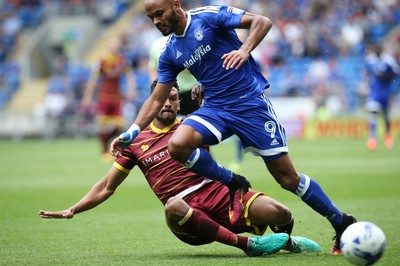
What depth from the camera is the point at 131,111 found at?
3020cm

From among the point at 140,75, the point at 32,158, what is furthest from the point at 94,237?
the point at 140,75

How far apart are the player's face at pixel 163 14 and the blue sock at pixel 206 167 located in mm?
1125

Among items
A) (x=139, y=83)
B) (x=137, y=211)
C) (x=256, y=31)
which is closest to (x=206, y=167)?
(x=256, y=31)

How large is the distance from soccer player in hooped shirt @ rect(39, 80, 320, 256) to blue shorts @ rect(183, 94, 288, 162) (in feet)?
1.48

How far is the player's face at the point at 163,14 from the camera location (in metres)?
7.38

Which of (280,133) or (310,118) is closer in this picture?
(280,133)

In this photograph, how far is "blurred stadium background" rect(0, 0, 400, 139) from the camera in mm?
28500

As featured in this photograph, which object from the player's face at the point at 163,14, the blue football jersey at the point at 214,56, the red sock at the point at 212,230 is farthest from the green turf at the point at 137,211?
the player's face at the point at 163,14

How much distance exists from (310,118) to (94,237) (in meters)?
20.0

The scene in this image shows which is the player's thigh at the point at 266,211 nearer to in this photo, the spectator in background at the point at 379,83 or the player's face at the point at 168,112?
the player's face at the point at 168,112

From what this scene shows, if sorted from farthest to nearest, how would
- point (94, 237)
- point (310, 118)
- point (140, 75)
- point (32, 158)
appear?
point (140, 75), point (310, 118), point (32, 158), point (94, 237)

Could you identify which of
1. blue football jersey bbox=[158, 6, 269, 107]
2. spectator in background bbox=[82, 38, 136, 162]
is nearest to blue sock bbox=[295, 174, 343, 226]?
blue football jersey bbox=[158, 6, 269, 107]

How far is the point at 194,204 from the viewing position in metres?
7.62

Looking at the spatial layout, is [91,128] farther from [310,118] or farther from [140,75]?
[310,118]
